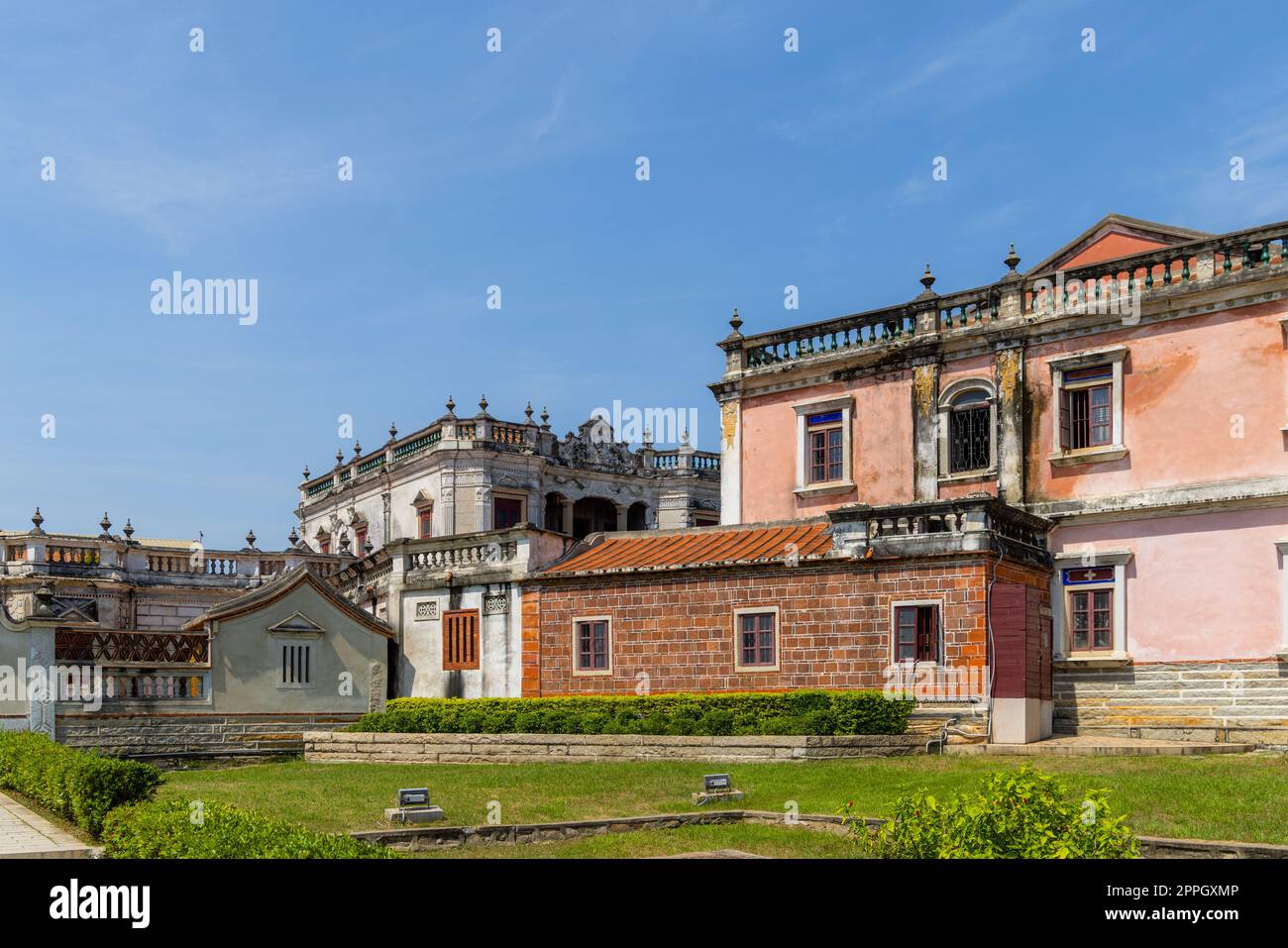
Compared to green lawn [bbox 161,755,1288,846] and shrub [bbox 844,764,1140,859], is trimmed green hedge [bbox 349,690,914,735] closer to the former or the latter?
green lawn [bbox 161,755,1288,846]

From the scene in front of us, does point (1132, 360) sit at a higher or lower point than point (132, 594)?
higher

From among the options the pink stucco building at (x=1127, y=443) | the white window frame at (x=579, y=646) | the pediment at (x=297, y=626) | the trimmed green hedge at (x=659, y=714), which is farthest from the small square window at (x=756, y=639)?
the pediment at (x=297, y=626)

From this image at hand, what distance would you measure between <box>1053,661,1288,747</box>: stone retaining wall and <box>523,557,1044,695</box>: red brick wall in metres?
2.40

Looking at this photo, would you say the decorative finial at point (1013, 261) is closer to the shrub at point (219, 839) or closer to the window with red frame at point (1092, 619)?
the window with red frame at point (1092, 619)

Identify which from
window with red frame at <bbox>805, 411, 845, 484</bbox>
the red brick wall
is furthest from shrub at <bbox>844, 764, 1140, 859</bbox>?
window with red frame at <bbox>805, 411, 845, 484</bbox>

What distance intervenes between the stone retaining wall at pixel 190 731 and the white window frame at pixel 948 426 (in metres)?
14.2

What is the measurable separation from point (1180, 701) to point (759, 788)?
38.1 feet

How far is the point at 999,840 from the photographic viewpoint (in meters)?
9.33

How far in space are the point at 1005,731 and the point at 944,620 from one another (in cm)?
219

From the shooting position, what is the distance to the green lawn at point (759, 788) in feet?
50.4

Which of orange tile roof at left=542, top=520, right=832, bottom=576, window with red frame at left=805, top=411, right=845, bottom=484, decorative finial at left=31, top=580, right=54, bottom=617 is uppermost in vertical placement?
window with red frame at left=805, top=411, right=845, bottom=484

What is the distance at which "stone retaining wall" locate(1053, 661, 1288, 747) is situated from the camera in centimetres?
2503
